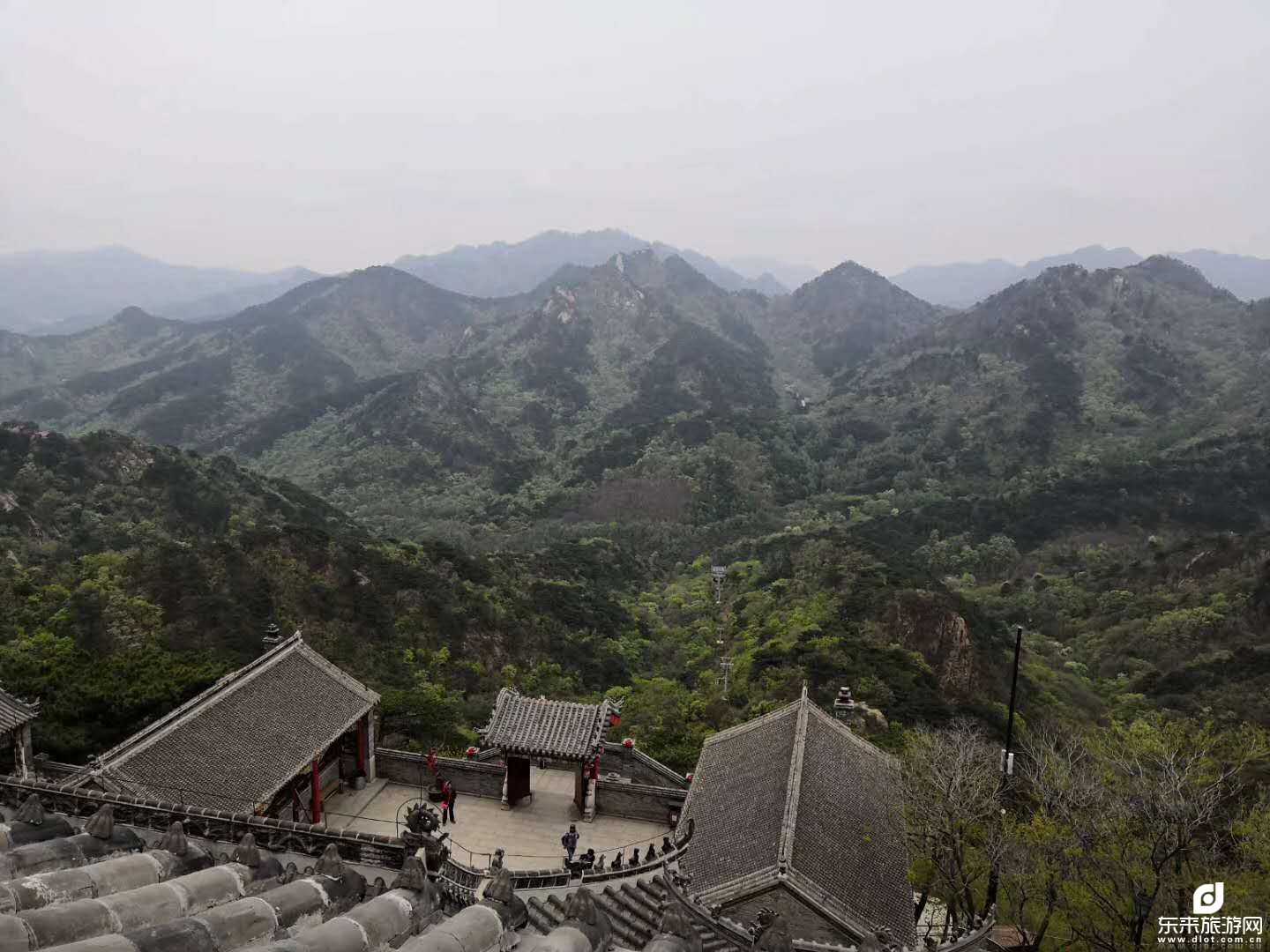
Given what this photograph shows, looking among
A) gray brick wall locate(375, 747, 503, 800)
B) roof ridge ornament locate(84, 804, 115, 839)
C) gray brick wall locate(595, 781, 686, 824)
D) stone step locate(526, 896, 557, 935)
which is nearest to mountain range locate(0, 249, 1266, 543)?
gray brick wall locate(375, 747, 503, 800)

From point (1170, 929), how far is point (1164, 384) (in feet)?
409

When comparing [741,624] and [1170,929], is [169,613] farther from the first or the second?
[1170,929]

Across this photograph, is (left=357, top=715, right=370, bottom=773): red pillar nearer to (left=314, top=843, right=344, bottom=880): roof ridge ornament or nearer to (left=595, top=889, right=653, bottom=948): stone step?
(left=595, top=889, right=653, bottom=948): stone step

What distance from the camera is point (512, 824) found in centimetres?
2173

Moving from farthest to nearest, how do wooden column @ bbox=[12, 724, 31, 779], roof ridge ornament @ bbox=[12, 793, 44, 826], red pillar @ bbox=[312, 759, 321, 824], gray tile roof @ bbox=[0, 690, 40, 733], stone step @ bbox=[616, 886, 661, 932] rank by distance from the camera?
red pillar @ bbox=[312, 759, 321, 824]
wooden column @ bbox=[12, 724, 31, 779]
gray tile roof @ bbox=[0, 690, 40, 733]
stone step @ bbox=[616, 886, 661, 932]
roof ridge ornament @ bbox=[12, 793, 44, 826]

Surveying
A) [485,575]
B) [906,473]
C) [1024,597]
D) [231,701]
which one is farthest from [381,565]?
[906,473]

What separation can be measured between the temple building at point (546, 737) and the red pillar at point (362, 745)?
382 cm

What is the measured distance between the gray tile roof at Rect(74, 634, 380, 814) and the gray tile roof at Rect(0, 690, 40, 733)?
265 centimetres

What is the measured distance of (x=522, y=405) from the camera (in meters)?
138

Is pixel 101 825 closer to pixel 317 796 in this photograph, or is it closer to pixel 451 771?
pixel 317 796

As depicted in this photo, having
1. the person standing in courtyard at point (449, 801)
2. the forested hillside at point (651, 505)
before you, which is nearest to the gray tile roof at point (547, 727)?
the person standing in courtyard at point (449, 801)

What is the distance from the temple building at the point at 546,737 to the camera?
70.0 feet

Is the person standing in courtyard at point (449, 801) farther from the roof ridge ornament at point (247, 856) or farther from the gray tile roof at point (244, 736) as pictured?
the roof ridge ornament at point (247, 856)

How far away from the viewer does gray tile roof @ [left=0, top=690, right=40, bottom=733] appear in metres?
18.8
